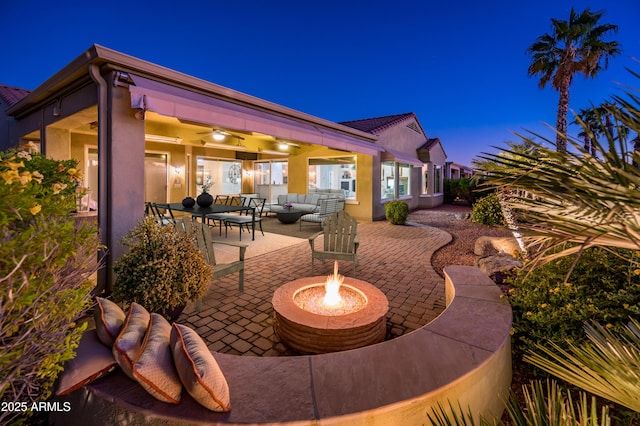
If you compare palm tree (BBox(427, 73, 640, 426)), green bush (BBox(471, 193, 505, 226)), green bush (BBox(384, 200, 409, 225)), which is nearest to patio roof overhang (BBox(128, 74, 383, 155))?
green bush (BBox(384, 200, 409, 225))

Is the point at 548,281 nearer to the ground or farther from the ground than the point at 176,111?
nearer to the ground

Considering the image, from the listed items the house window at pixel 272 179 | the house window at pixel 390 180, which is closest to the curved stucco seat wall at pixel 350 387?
the house window at pixel 390 180

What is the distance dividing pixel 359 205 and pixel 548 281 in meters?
9.22

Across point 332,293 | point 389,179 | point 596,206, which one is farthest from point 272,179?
point 596,206

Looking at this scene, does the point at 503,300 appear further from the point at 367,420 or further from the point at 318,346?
the point at 367,420

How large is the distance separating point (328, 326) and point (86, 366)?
69.1 inches

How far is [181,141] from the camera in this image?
10.2 metres

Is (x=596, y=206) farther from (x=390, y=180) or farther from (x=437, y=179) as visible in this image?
(x=437, y=179)

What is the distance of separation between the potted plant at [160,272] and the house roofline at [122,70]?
2658 millimetres

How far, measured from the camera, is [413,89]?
60000mm

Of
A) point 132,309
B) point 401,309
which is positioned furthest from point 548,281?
point 132,309

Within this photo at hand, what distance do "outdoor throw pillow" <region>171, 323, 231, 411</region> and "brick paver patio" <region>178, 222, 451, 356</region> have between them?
141 centimetres

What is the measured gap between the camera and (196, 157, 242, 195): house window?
12.9m

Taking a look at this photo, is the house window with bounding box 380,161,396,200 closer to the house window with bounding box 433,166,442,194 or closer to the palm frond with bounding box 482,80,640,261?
the house window with bounding box 433,166,442,194
